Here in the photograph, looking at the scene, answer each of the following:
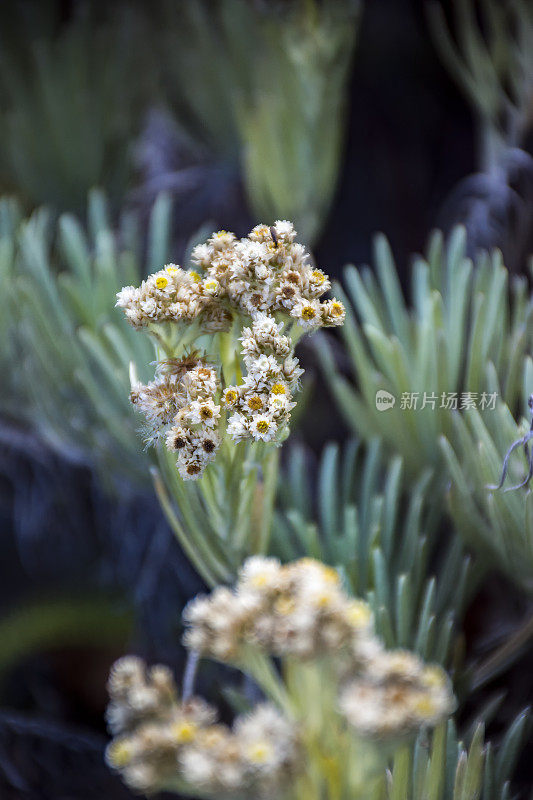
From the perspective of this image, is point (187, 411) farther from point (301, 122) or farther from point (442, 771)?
point (301, 122)

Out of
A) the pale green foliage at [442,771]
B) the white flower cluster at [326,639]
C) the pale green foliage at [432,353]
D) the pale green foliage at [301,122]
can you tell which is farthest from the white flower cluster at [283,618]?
the pale green foliage at [301,122]

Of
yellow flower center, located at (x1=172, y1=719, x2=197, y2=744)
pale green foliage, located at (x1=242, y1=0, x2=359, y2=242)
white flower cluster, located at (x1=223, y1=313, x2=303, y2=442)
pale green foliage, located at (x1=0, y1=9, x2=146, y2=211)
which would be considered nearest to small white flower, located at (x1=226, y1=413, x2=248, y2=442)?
white flower cluster, located at (x1=223, y1=313, x2=303, y2=442)

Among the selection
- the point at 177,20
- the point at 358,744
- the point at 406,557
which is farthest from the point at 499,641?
the point at 177,20

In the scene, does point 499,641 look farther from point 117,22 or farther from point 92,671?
point 117,22

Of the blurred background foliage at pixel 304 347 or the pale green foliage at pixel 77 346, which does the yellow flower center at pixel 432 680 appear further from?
the pale green foliage at pixel 77 346

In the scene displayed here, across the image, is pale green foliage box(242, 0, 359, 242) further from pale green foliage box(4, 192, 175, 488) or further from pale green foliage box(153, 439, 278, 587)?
pale green foliage box(153, 439, 278, 587)
